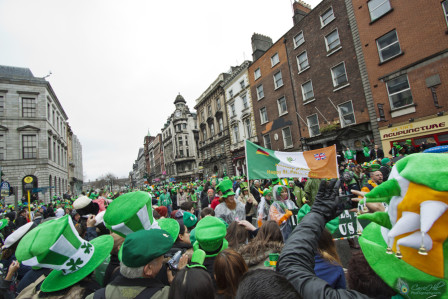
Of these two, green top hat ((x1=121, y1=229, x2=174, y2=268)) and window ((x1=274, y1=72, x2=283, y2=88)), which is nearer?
green top hat ((x1=121, y1=229, x2=174, y2=268))

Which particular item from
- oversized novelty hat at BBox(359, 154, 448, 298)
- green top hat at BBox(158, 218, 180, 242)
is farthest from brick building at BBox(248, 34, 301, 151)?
oversized novelty hat at BBox(359, 154, 448, 298)

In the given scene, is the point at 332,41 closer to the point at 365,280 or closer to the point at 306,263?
the point at 365,280

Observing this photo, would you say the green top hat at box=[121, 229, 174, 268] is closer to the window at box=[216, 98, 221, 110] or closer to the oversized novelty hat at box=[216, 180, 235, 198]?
the oversized novelty hat at box=[216, 180, 235, 198]

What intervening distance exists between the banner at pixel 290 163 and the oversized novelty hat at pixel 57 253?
3.64 m

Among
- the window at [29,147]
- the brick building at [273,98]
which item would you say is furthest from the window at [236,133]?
the window at [29,147]

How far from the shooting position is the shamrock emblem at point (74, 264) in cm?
194

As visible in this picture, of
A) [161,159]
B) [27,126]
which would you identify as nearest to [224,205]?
[27,126]

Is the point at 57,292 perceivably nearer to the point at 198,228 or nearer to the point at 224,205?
the point at 198,228

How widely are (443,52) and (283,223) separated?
13617mm

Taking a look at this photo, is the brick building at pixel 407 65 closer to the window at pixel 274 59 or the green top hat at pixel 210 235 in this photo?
the window at pixel 274 59

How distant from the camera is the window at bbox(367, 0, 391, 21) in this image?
1331 centimetres

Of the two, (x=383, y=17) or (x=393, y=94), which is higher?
(x=383, y=17)

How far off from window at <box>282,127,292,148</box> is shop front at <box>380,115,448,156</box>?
8102 mm

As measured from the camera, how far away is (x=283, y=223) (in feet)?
15.5
